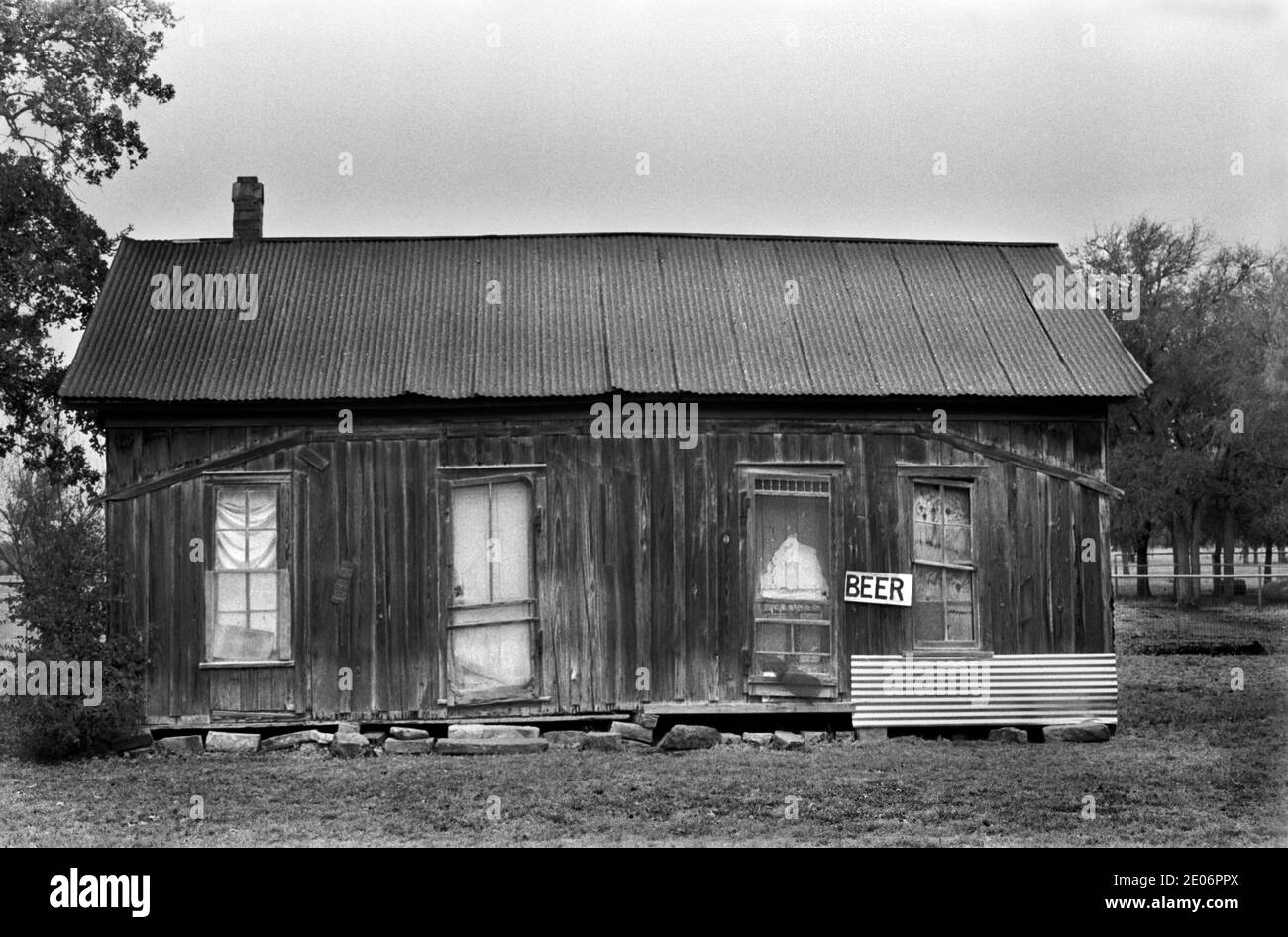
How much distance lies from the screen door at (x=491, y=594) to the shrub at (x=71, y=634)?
11.3ft

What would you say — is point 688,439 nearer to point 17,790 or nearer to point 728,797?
point 728,797

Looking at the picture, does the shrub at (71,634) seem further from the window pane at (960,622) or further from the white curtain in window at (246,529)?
the window pane at (960,622)

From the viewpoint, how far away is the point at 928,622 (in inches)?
634

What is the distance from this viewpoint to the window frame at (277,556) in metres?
15.4

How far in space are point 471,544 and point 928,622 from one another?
5.30m

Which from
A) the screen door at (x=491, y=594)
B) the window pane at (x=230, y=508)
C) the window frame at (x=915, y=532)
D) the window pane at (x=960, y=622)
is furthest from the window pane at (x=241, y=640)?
the window pane at (x=960, y=622)

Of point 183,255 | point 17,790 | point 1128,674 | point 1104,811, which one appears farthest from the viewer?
point 1128,674

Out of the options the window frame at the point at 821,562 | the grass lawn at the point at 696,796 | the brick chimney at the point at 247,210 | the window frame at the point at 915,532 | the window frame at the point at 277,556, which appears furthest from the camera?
the brick chimney at the point at 247,210

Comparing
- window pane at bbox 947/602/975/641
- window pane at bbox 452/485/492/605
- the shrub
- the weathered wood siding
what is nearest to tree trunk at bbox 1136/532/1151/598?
the weathered wood siding

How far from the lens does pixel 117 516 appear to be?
15.5 m

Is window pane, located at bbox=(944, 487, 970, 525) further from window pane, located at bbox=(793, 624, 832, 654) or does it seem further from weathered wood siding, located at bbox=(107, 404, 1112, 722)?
window pane, located at bbox=(793, 624, 832, 654)

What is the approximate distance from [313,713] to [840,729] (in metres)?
5.90

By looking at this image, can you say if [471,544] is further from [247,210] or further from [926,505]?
[247,210]
